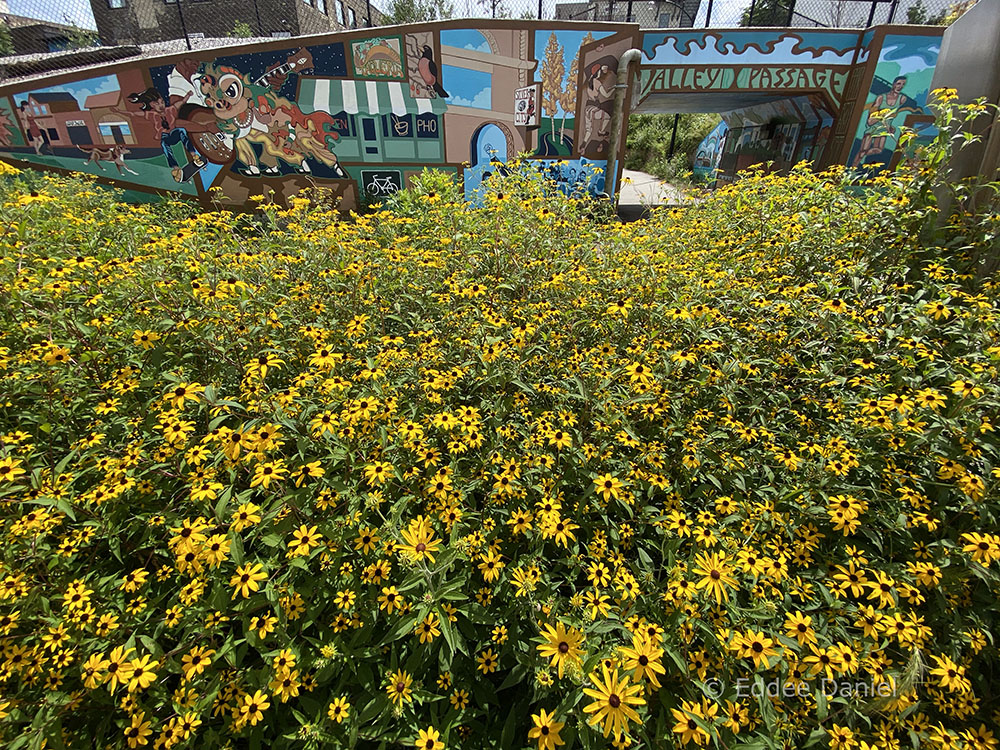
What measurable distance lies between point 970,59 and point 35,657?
262 inches

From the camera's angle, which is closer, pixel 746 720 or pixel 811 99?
pixel 746 720

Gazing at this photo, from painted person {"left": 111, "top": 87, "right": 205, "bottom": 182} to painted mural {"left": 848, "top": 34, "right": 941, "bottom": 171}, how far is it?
1516 cm

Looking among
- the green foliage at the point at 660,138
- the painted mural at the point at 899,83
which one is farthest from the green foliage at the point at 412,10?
the painted mural at the point at 899,83

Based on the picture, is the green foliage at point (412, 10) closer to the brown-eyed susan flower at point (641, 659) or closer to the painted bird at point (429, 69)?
the painted bird at point (429, 69)

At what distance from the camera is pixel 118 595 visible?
170cm

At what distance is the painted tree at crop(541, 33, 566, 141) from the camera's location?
9.45 metres

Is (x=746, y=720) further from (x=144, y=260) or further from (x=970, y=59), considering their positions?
(x=970, y=59)

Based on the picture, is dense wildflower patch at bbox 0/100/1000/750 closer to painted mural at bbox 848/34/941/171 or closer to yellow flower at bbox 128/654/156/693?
yellow flower at bbox 128/654/156/693

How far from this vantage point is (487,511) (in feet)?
6.10

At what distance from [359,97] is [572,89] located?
4.65 m

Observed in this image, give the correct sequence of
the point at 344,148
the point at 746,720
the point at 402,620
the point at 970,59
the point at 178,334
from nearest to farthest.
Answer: the point at 746,720 → the point at 402,620 → the point at 178,334 → the point at 970,59 → the point at 344,148

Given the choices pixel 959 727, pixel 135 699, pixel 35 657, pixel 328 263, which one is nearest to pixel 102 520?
pixel 35 657

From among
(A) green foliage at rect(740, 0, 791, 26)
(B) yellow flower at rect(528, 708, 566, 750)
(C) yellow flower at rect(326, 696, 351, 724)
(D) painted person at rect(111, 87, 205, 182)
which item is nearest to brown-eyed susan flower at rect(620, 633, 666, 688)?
(B) yellow flower at rect(528, 708, 566, 750)

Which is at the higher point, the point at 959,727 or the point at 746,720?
the point at 746,720
